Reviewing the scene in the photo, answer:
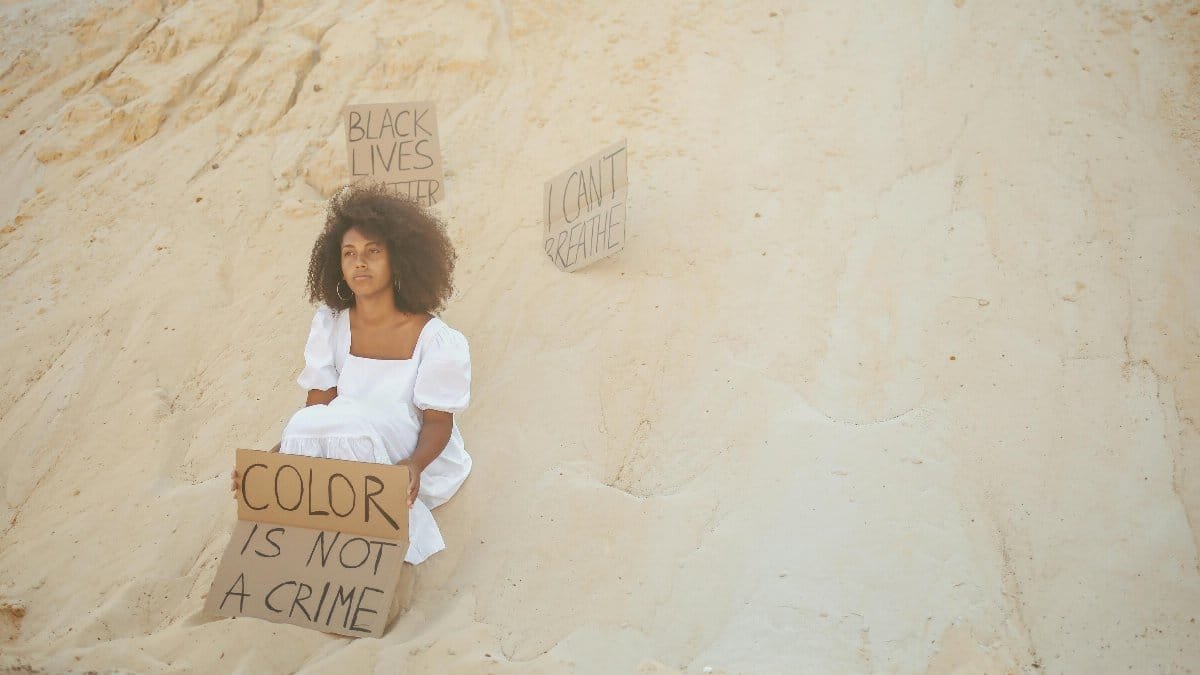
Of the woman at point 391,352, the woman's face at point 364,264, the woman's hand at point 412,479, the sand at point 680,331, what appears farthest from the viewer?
the woman's face at point 364,264

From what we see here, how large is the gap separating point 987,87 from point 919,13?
1.97ft

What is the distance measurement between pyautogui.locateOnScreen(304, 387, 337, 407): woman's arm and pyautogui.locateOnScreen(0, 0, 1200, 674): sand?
19.2 inches

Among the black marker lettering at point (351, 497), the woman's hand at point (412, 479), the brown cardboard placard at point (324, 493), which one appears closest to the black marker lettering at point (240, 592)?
the brown cardboard placard at point (324, 493)

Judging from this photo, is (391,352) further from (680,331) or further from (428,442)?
(680,331)

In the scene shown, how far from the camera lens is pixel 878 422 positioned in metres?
3.10

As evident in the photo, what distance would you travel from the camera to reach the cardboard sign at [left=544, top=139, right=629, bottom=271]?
3.74 m

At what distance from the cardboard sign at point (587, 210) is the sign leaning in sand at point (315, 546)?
141 cm

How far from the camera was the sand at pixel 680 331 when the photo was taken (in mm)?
2613

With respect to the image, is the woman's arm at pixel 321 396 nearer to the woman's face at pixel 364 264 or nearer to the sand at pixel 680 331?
the woman's face at pixel 364 264

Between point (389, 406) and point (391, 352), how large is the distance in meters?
0.20

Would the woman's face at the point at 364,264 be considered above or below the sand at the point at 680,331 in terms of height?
above

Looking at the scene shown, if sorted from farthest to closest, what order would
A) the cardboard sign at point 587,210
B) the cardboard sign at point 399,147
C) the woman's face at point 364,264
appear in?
the cardboard sign at point 399,147 → the cardboard sign at point 587,210 → the woman's face at point 364,264

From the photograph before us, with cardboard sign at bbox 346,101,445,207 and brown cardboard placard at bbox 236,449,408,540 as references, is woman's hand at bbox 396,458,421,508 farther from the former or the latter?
cardboard sign at bbox 346,101,445,207

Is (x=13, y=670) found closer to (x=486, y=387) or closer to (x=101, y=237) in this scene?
(x=486, y=387)
